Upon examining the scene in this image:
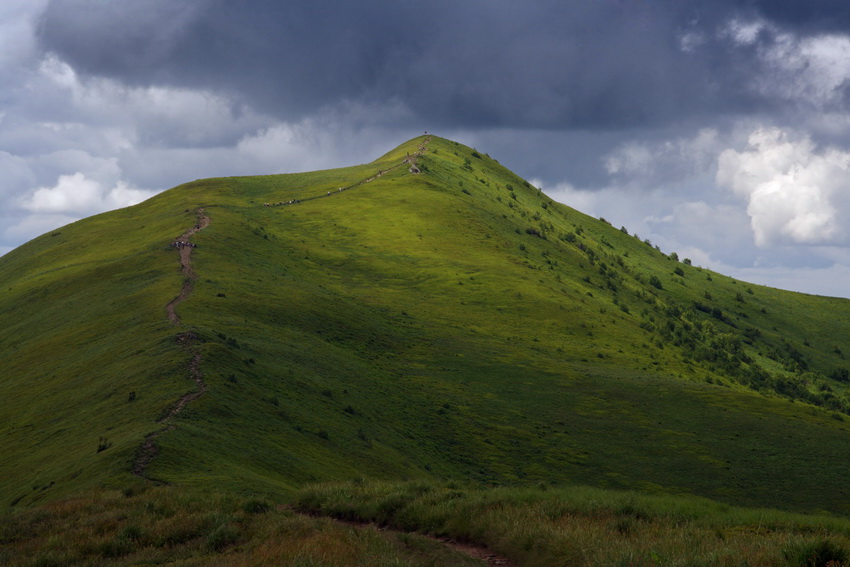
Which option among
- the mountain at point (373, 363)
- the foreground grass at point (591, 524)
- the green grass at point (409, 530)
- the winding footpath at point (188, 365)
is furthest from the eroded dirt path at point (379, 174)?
the foreground grass at point (591, 524)

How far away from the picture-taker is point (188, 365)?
48.2 meters

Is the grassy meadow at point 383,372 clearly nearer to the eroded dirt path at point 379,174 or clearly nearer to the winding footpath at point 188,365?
the winding footpath at point 188,365

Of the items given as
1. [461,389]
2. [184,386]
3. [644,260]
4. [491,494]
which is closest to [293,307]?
[461,389]

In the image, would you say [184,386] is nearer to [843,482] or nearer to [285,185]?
[843,482]

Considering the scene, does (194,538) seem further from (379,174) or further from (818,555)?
(379,174)

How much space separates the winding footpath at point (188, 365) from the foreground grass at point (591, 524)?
8760 millimetres

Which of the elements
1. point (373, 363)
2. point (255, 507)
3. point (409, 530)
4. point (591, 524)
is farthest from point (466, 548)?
point (373, 363)

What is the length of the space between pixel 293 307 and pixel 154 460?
4981 cm

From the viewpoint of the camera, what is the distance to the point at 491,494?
83.0ft

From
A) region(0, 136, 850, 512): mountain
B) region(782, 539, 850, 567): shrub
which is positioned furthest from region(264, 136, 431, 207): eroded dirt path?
region(782, 539, 850, 567): shrub

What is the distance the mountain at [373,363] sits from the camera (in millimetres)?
42250

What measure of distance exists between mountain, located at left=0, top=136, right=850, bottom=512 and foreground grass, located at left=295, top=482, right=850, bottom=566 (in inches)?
270

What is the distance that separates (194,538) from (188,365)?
28.1m

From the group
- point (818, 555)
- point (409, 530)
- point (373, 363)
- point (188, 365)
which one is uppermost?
point (188, 365)
